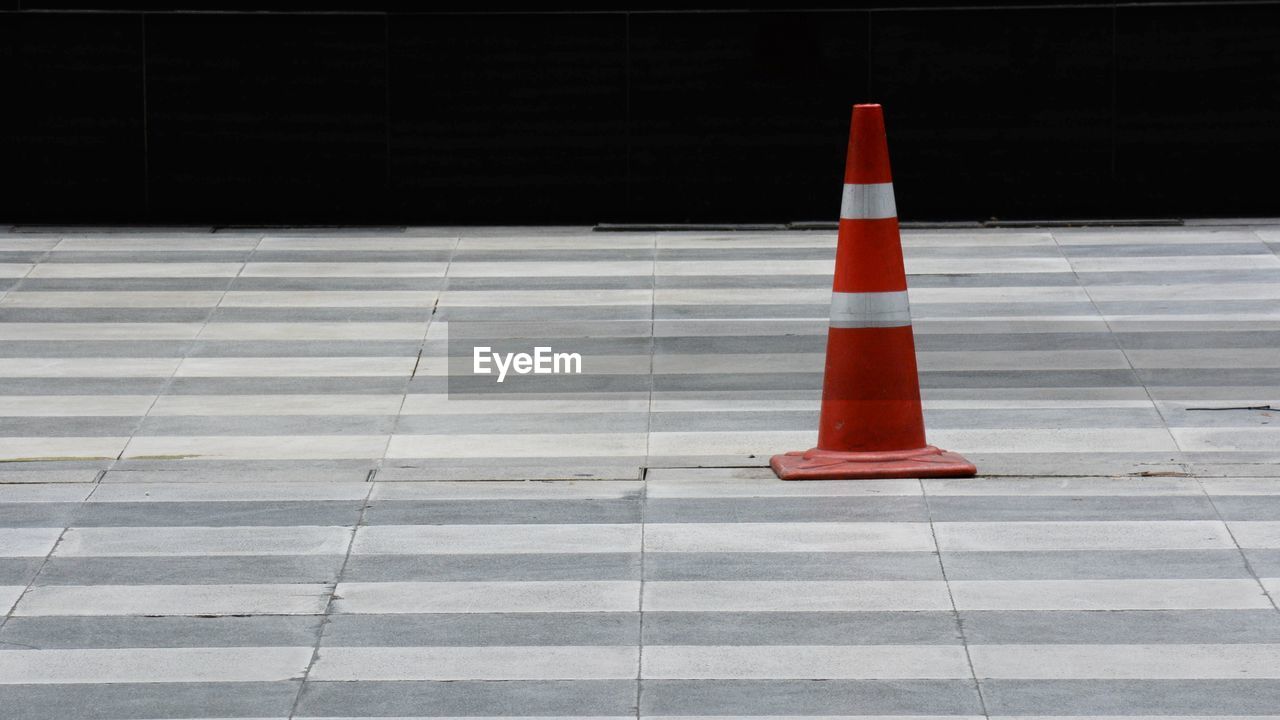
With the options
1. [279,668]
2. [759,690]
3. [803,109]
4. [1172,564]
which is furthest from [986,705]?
[803,109]

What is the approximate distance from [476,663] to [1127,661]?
1.77 m

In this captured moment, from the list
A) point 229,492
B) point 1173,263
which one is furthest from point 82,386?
point 1173,263

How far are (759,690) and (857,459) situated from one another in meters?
2.20

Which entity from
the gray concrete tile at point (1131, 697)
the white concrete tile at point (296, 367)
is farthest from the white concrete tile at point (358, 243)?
the gray concrete tile at point (1131, 697)

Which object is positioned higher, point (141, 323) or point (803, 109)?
point (803, 109)

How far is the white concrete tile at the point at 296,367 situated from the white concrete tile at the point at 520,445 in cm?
113

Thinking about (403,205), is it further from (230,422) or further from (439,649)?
(439,649)

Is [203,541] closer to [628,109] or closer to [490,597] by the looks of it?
[490,597]

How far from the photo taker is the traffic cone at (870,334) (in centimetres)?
695

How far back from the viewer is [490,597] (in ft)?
18.7

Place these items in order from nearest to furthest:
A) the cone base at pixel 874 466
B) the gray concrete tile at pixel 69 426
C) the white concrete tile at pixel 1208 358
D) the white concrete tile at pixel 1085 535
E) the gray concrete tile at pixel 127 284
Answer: the white concrete tile at pixel 1085 535
the cone base at pixel 874 466
the gray concrete tile at pixel 69 426
the white concrete tile at pixel 1208 358
the gray concrete tile at pixel 127 284

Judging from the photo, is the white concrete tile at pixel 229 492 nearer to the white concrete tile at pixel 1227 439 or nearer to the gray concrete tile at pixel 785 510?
the gray concrete tile at pixel 785 510

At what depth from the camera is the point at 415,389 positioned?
849 cm

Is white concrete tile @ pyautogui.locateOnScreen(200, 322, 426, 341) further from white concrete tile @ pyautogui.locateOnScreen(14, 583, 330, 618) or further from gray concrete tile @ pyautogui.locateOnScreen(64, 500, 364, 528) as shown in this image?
white concrete tile @ pyautogui.locateOnScreen(14, 583, 330, 618)
